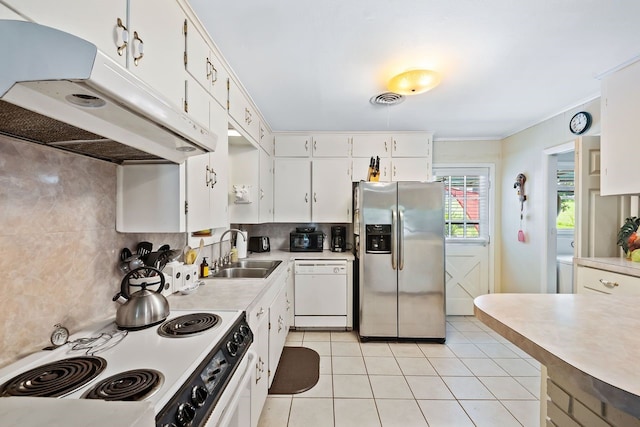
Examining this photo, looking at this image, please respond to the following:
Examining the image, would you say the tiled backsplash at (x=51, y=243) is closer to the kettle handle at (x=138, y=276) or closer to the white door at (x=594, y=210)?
the kettle handle at (x=138, y=276)

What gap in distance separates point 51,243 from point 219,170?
97cm

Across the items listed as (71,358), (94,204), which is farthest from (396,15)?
(71,358)

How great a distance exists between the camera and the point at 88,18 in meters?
0.88

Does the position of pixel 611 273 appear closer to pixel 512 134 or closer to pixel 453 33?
pixel 453 33

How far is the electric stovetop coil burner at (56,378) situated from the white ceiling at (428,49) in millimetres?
1611

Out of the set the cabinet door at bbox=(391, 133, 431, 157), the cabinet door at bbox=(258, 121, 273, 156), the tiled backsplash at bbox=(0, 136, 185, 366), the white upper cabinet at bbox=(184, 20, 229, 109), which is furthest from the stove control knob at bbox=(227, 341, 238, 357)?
the cabinet door at bbox=(391, 133, 431, 157)

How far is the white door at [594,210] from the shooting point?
2344mm

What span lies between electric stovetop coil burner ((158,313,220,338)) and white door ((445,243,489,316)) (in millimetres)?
3347

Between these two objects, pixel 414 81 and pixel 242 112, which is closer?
pixel 414 81

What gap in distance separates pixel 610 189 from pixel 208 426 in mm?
2945

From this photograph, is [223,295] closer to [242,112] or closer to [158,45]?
[158,45]

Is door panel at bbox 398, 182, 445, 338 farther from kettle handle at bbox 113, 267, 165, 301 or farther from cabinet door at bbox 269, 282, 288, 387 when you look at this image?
kettle handle at bbox 113, 267, 165, 301

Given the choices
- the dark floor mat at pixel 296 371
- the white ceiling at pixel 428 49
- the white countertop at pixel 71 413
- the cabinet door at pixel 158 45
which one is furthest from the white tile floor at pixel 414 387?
the white ceiling at pixel 428 49

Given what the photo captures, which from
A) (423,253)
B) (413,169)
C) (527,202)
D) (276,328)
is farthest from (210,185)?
(527,202)
